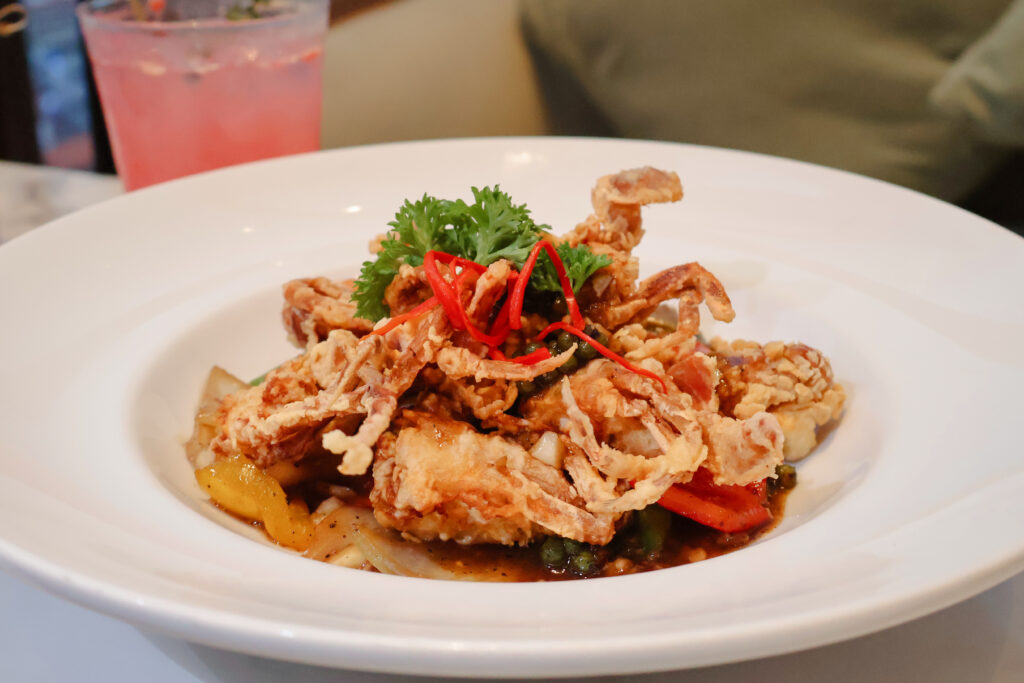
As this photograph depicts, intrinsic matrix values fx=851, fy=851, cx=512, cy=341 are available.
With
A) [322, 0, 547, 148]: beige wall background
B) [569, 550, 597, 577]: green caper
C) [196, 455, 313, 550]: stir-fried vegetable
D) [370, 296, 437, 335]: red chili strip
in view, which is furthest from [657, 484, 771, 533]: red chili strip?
[322, 0, 547, 148]: beige wall background

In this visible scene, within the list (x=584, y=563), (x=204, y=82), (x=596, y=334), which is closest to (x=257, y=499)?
(x=584, y=563)

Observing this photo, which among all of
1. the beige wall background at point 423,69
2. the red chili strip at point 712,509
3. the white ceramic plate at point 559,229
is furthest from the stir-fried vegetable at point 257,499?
the beige wall background at point 423,69

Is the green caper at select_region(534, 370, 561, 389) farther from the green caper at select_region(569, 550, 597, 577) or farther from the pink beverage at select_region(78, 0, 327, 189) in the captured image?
the pink beverage at select_region(78, 0, 327, 189)

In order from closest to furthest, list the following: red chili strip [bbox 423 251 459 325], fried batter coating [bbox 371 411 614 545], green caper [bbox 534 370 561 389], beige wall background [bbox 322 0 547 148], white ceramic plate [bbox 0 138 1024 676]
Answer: white ceramic plate [bbox 0 138 1024 676]
fried batter coating [bbox 371 411 614 545]
red chili strip [bbox 423 251 459 325]
green caper [bbox 534 370 561 389]
beige wall background [bbox 322 0 547 148]

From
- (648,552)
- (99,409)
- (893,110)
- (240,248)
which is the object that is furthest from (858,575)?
(893,110)

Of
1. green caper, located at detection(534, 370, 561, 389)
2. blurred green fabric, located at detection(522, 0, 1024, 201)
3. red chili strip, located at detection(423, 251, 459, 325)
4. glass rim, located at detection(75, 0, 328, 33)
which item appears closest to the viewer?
red chili strip, located at detection(423, 251, 459, 325)

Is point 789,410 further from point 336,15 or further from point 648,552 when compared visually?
point 336,15

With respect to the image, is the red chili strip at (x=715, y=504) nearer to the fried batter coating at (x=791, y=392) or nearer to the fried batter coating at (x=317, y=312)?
the fried batter coating at (x=791, y=392)
